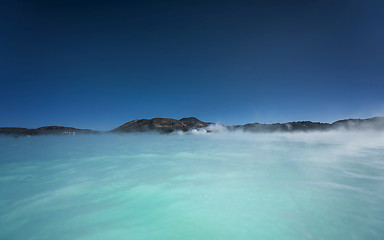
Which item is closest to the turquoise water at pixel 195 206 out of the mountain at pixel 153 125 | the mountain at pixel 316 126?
the mountain at pixel 316 126

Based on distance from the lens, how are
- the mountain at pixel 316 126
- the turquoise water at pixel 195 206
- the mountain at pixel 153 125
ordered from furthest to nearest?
the mountain at pixel 153 125, the mountain at pixel 316 126, the turquoise water at pixel 195 206

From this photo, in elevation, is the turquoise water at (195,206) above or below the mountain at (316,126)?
below

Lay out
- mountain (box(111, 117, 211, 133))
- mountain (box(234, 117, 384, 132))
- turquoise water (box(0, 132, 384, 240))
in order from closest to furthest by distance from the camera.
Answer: turquoise water (box(0, 132, 384, 240)), mountain (box(234, 117, 384, 132)), mountain (box(111, 117, 211, 133))

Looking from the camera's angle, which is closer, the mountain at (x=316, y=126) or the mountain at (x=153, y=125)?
the mountain at (x=316, y=126)

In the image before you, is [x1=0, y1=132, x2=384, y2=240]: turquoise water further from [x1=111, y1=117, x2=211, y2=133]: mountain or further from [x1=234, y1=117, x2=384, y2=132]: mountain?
[x1=111, y1=117, x2=211, y2=133]: mountain

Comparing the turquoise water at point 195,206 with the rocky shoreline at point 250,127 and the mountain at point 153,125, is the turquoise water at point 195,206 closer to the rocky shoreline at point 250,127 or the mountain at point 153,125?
the rocky shoreline at point 250,127

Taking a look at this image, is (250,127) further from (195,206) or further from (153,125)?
(195,206)

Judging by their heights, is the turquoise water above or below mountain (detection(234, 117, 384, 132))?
below

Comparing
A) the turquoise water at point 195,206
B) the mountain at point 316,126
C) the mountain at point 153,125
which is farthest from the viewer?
the mountain at point 153,125

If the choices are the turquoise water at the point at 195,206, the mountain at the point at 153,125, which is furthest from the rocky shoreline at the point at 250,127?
the turquoise water at the point at 195,206

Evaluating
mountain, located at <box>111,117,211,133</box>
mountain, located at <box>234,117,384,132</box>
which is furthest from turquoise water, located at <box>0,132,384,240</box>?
mountain, located at <box>111,117,211,133</box>

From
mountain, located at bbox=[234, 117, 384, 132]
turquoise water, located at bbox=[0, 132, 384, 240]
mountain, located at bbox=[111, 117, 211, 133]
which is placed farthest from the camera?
mountain, located at bbox=[111, 117, 211, 133]

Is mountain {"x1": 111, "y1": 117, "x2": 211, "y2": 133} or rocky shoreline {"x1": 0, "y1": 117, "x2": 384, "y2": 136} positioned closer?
rocky shoreline {"x1": 0, "y1": 117, "x2": 384, "y2": 136}

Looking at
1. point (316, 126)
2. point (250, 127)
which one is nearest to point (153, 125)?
point (250, 127)
